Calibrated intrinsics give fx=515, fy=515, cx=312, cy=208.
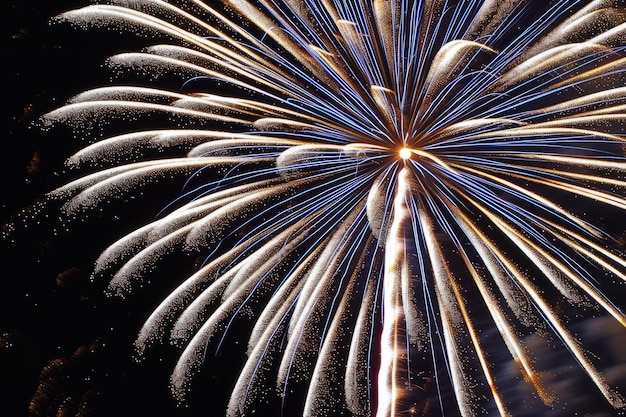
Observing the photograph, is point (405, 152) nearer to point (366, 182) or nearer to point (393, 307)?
point (366, 182)

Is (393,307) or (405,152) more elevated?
(405,152)

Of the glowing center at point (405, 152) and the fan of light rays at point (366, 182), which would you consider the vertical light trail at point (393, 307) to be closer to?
the fan of light rays at point (366, 182)

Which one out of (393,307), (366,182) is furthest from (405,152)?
(393,307)

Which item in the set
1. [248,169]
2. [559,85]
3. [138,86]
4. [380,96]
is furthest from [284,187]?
[559,85]

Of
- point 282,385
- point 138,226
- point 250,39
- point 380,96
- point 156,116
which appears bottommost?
point 282,385

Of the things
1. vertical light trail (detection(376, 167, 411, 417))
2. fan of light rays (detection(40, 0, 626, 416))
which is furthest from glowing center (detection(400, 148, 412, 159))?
vertical light trail (detection(376, 167, 411, 417))

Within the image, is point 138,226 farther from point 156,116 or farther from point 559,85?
point 559,85

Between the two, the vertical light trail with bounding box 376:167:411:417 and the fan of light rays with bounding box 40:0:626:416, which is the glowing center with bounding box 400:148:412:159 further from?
the vertical light trail with bounding box 376:167:411:417

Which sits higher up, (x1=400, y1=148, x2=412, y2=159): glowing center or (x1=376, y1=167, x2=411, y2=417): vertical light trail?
(x1=400, y1=148, x2=412, y2=159): glowing center
